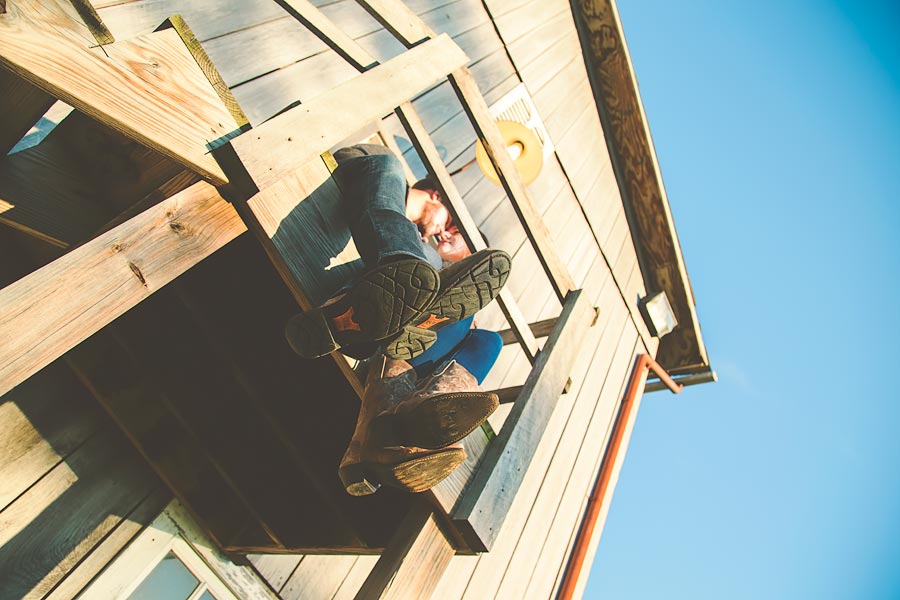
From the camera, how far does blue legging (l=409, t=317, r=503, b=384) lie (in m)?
2.26

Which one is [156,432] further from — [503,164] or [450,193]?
[503,164]

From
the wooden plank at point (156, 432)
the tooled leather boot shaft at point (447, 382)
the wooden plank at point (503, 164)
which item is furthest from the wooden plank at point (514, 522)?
the tooled leather boot shaft at point (447, 382)

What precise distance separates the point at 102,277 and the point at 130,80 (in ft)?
1.49

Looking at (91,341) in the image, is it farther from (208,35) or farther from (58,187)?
(208,35)

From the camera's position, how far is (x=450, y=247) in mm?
2875

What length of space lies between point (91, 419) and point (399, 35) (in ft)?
6.78

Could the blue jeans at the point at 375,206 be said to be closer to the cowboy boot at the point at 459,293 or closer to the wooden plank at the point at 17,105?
the cowboy boot at the point at 459,293

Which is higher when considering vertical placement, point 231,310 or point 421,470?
point 231,310

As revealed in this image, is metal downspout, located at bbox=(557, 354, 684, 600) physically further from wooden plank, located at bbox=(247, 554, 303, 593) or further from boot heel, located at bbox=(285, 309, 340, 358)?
boot heel, located at bbox=(285, 309, 340, 358)

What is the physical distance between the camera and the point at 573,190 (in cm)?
475

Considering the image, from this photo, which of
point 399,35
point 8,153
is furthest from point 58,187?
point 399,35

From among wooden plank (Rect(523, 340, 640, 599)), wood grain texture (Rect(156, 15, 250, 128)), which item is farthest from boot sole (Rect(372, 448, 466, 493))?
wooden plank (Rect(523, 340, 640, 599))

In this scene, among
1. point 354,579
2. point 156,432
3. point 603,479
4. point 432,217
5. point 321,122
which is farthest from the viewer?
point 603,479

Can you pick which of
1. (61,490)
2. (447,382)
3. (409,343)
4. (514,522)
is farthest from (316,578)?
(409,343)
